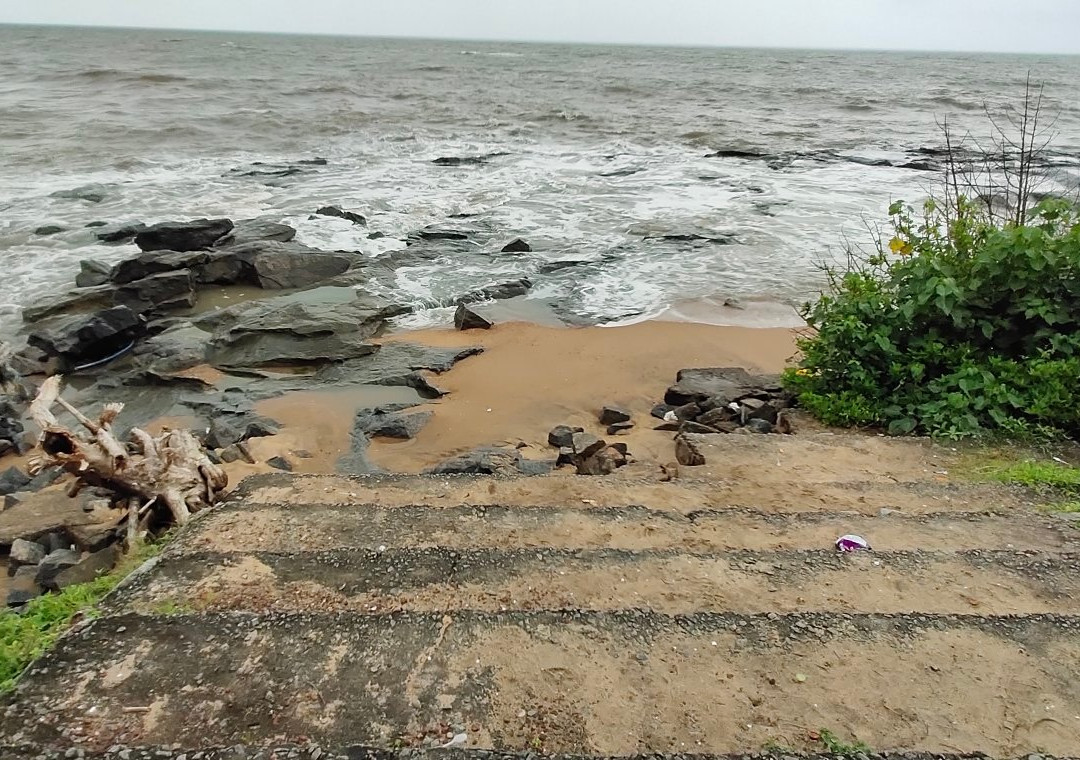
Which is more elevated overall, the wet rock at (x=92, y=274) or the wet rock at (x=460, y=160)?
the wet rock at (x=460, y=160)

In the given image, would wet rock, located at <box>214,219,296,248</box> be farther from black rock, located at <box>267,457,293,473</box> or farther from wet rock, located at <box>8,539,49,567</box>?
wet rock, located at <box>8,539,49,567</box>

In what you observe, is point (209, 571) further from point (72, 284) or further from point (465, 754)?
point (72, 284)

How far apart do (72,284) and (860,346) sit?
9.50 meters

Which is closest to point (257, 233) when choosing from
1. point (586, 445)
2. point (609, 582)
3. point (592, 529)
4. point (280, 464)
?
point (280, 464)

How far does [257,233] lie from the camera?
11.6 metres

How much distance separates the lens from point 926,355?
494 cm

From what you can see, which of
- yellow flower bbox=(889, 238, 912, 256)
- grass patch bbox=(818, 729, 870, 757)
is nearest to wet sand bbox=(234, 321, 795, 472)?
yellow flower bbox=(889, 238, 912, 256)

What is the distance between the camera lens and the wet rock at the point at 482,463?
5441 millimetres

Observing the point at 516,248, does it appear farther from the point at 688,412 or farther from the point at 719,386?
the point at 688,412

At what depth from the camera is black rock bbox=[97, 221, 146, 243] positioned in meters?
11.7

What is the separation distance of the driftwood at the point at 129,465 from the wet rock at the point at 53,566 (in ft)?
1.30

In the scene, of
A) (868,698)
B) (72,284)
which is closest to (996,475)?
(868,698)

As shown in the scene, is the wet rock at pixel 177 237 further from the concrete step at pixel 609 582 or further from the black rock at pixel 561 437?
the concrete step at pixel 609 582

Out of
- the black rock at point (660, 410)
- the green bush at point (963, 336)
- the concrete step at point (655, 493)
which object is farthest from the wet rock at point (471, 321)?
the concrete step at point (655, 493)
